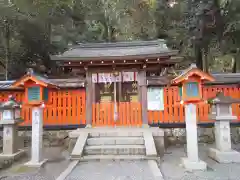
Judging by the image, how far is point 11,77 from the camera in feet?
50.4

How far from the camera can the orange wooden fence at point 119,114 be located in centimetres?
939

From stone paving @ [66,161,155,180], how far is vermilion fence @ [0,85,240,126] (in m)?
3.09

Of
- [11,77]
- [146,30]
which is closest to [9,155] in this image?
[11,77]

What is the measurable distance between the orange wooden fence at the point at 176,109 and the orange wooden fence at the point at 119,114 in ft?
2.24

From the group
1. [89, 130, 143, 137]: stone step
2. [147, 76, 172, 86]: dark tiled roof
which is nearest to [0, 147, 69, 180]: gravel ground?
[89, 130, 143, 137]: stone step

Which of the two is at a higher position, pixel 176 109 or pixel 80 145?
pixel 176 109

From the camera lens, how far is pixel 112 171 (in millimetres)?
5730

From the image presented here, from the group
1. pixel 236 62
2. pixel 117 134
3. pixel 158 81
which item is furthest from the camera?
pixel 236 62

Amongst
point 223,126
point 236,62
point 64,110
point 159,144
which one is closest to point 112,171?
point 159,144

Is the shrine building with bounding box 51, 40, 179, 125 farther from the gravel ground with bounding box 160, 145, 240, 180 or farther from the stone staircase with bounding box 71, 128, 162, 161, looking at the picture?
the gravel ground with bounding box 160, 145, 240, 180

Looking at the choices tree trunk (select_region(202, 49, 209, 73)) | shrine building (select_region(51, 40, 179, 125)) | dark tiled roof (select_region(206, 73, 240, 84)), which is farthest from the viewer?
tree trunk (select_region(202, 49, 209, 73))

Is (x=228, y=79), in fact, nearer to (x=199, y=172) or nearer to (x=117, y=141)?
(x=199, y=172)

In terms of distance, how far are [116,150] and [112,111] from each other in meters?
2.60

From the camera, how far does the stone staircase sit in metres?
6.83
